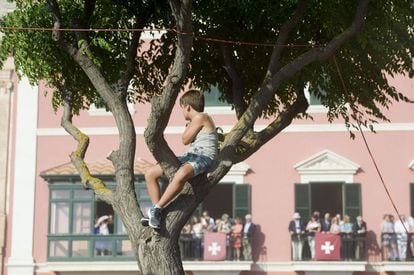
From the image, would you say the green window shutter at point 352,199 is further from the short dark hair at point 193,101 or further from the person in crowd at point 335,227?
the short dark hair at point 193,101

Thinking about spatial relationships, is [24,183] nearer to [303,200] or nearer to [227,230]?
[227,230]

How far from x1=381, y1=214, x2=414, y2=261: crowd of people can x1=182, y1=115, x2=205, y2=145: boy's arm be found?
58.9 ft

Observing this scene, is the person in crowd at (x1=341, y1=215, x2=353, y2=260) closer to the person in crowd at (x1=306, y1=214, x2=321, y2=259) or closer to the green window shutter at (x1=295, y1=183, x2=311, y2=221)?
→ the person in crowd at (x1=306, y1=214, x2=321, y2=259)

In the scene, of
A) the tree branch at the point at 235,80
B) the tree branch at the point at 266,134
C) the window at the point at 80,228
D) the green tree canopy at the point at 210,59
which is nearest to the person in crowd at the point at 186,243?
the window at the point at 80,228

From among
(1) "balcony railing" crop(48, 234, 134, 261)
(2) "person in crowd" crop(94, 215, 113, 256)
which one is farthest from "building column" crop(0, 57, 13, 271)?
(2) "person in crowd" crop(94, 215, 113, 256)

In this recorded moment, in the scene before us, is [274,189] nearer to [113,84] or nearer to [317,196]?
[317,196]

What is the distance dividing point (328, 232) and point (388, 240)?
1.60 m

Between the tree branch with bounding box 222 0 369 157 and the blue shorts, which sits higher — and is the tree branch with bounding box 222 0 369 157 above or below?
above

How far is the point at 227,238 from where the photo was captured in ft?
A: 89.1

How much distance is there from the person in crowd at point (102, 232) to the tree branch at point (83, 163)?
15173 millimetres

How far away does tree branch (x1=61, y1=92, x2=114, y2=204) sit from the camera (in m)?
11.2

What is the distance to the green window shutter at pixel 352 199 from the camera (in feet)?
90.1

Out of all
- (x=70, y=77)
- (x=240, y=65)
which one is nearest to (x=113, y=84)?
(x=70, y=77)

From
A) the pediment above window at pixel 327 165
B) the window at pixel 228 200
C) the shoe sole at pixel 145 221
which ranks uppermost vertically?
the pediment above window at pixel 327 165
